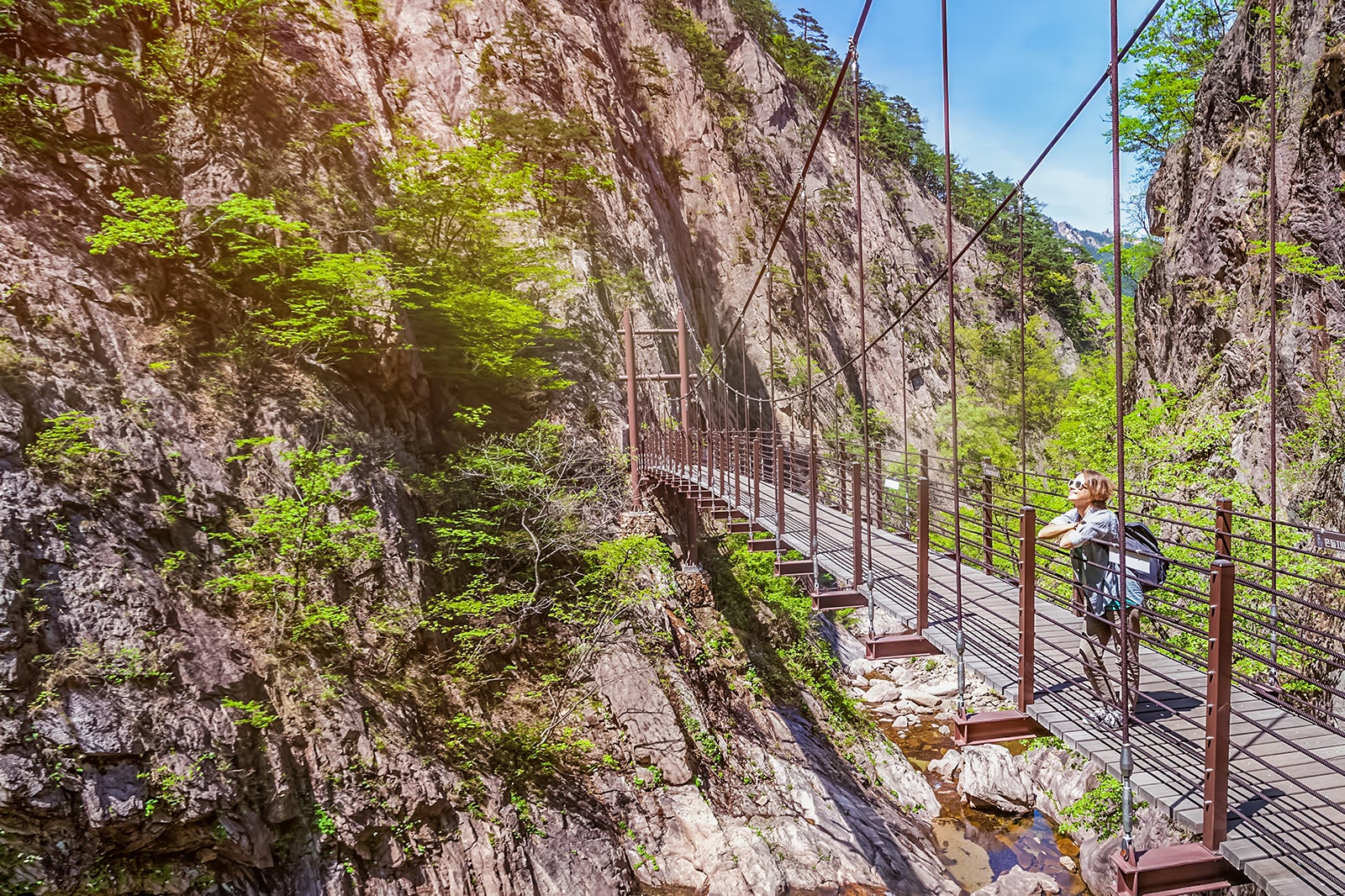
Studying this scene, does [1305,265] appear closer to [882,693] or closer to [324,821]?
[882,693]

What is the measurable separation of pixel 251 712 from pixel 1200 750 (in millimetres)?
5563

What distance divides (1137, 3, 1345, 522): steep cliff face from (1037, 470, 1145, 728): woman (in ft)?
20.0

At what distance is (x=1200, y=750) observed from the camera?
2572mm

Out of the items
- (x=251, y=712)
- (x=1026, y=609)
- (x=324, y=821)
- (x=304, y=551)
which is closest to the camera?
(x=1026, y=609)

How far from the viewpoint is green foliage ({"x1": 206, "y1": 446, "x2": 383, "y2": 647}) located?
558 centimetres

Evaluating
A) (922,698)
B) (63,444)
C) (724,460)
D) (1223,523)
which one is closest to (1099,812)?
(922,698)

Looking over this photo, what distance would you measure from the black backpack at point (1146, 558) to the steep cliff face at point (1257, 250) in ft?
19.8

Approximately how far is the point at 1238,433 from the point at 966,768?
555 centimetres

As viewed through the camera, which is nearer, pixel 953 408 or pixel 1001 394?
pixel 953 408

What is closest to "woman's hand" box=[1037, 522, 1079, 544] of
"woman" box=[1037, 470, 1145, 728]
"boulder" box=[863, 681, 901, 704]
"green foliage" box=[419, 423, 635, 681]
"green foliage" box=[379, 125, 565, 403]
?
"woman" box=[1037, 470, 1145, 728]

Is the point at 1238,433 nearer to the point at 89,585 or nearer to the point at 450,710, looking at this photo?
the point at 450,710

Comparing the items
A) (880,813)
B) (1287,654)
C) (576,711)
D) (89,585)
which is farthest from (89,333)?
(1287,654)

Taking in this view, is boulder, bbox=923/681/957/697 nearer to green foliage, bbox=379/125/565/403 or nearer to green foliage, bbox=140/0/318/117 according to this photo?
green foliage, bbox=379/125/565/403

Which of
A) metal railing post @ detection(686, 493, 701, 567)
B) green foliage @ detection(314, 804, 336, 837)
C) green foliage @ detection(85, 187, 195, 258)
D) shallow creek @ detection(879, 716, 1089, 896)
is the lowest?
shallow creek @ detection(879, 716, 1089, 896)
